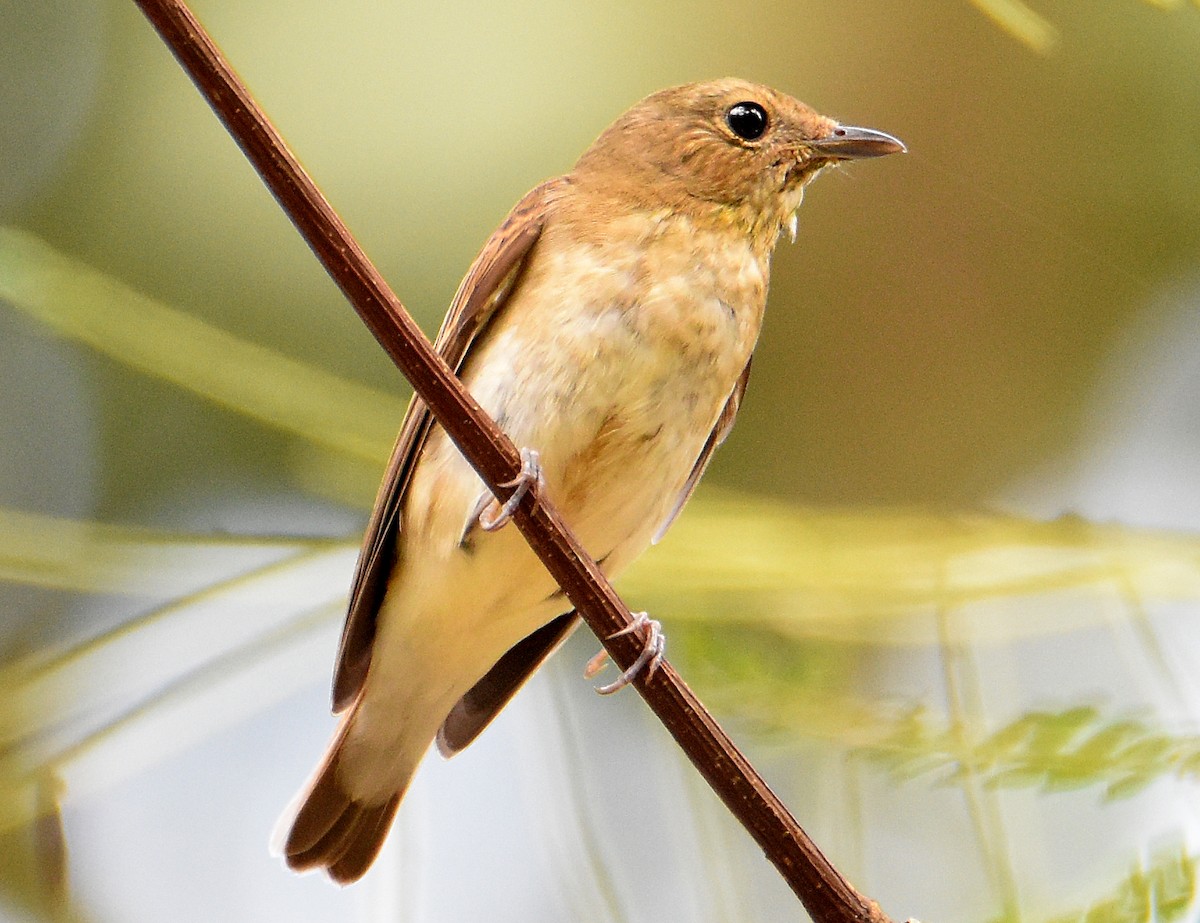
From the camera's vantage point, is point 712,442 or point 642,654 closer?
point 642,654

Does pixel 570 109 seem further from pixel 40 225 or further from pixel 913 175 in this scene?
pixel 40 225

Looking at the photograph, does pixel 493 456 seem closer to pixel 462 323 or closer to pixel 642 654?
pixel 642 654

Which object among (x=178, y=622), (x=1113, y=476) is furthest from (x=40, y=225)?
(x=1113, y=476)

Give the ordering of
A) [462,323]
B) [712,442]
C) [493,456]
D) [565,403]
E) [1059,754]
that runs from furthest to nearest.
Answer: [712,442] → [462,323] → [565,403] → [1059,754] → [493,456]

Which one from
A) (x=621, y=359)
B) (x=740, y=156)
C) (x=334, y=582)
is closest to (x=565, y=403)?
(x=621, y=359)

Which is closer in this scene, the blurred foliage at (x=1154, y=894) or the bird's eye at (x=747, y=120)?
the blurred foliage at (x=1154, y=894)

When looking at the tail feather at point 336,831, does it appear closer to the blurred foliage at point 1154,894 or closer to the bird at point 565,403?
the bird at point 565,403

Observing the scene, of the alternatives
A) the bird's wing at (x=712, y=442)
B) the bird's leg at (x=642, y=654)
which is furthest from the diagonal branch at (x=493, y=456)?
the bird's wing at (x=712, y=442)
